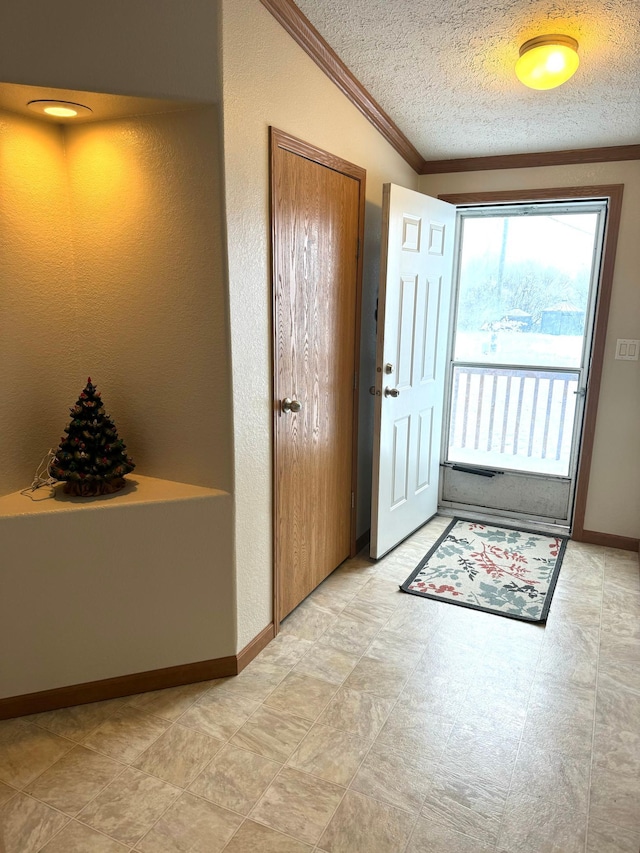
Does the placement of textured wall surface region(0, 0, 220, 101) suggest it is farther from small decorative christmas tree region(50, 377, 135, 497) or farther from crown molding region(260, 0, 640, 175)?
small decorative christmas tree region(50, 377, 135, 497)

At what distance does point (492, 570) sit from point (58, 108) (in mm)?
2850

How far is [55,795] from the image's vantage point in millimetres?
1604

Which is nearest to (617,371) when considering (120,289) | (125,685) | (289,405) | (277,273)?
(289,405)

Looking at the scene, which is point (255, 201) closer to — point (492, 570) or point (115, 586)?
point (115, 586)

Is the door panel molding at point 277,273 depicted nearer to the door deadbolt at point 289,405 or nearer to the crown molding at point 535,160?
the door deadbolt at point 289,405

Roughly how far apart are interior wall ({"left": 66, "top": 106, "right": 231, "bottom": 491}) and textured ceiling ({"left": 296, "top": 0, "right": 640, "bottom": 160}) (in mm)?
731

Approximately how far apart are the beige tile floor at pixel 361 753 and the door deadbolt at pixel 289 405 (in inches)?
38.5

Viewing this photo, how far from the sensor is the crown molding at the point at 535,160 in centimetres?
311

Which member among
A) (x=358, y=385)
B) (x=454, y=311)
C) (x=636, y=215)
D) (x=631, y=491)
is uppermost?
(x=636, y=215)

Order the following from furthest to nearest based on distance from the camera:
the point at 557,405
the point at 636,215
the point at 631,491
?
the point at 557,405 → the point at 631,491 → the point at 636,215

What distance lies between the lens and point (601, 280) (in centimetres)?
323

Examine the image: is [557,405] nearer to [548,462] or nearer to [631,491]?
[548,462]

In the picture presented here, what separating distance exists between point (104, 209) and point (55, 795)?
6.09ft

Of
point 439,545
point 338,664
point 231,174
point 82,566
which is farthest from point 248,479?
point 439,545
